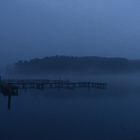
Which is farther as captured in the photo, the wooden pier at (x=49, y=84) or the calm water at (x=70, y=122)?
the wooden pier at (x=49, y=84)

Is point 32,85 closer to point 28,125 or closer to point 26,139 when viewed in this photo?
point 28,125

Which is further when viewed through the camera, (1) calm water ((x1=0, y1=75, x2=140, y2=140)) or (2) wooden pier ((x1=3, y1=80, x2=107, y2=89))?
(2) wooden pier ((x1=3, y1=80, x2=107, y2=89))

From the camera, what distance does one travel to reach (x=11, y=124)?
2384cm

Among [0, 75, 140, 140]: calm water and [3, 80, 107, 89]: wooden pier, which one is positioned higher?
[3, 80, 107, 89]: wooden pier

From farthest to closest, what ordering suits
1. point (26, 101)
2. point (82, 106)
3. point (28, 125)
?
point (26, 101)
point (82, 106)
point (28, 125)

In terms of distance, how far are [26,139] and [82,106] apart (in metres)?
14.4

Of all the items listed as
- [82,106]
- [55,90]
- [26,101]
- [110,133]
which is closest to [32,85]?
[55,90]

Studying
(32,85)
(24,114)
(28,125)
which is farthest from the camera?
(32,85)

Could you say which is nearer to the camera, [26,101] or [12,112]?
[12,112]

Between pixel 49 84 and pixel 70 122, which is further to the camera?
pixel 49 84

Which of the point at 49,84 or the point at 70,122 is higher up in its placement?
the point at 49,84

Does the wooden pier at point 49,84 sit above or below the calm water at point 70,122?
above

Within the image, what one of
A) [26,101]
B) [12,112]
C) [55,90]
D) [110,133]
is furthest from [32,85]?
[110,133]

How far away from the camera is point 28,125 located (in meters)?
23.4
